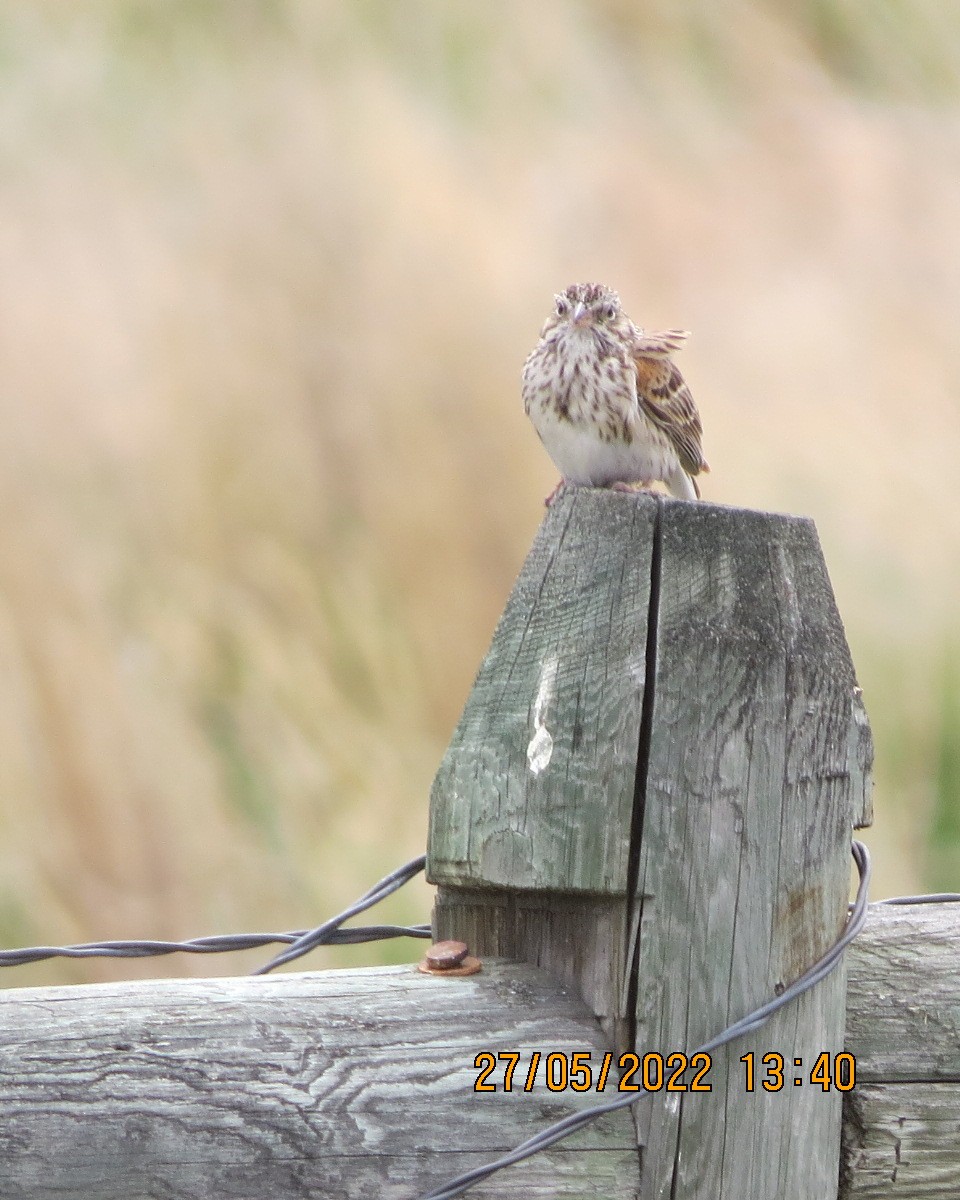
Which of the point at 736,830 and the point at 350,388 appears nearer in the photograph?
the point at 736,830

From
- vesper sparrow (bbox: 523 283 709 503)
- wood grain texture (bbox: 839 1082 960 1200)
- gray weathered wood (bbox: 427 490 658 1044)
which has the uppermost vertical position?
vesper sparrow (bbox: 523 283 709 503)

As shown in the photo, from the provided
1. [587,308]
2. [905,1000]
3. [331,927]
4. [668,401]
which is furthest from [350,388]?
[905,1000]

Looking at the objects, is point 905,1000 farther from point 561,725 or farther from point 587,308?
point 587,308

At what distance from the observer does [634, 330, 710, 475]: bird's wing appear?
340cm

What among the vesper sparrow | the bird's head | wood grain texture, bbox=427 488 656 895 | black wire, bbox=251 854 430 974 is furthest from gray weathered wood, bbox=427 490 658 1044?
the bird's head

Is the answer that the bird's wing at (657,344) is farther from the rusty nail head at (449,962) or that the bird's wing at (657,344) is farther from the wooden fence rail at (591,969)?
the rusty nail head at (449,962)

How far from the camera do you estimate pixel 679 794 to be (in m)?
1.61

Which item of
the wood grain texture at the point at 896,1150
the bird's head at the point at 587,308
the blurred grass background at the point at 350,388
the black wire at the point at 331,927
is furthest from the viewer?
the blurred grass background at the point at 350,388

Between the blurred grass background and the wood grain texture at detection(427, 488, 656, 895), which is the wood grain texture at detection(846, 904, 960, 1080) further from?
the blurred grass background

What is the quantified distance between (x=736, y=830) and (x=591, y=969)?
0.22m

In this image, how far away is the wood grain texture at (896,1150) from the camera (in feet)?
5.71

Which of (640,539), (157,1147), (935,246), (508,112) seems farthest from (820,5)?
(157,1147)

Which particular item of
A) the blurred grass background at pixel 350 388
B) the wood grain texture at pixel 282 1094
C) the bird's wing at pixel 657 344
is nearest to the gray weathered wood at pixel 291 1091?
the wood grain texture at pixel 282 1094

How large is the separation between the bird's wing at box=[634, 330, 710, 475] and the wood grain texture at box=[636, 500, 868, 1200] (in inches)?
68.6
